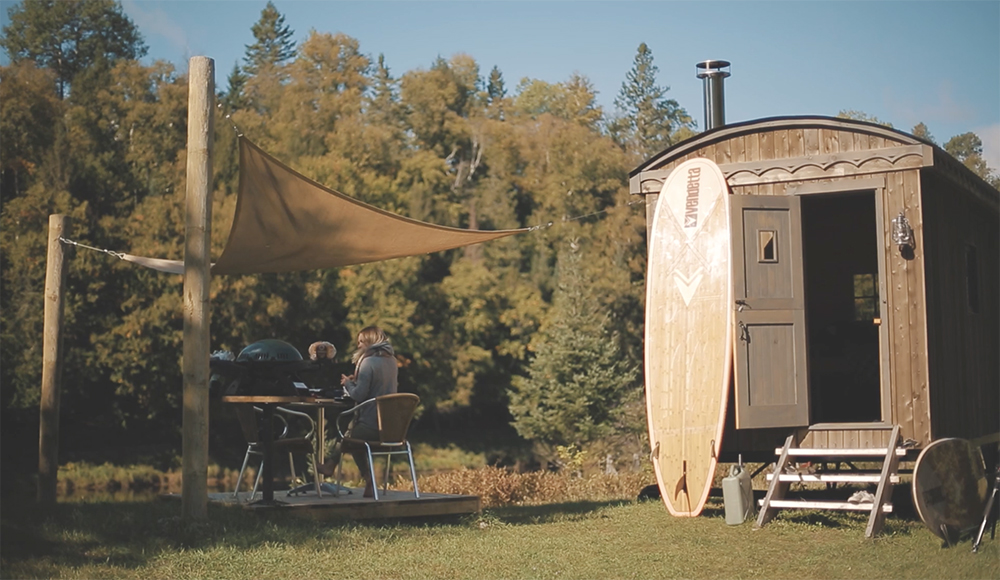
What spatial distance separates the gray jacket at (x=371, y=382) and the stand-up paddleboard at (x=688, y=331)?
2.21 m

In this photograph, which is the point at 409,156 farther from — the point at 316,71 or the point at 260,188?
the point at 260,188

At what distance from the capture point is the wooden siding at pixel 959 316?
899 cm

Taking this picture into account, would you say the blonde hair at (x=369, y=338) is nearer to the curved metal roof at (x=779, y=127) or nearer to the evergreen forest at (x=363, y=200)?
the curved metal roof at (x=779, y=127)

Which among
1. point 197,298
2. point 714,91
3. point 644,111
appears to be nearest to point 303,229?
point 197,298

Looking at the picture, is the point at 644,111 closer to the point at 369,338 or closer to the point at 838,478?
the point at 369,338

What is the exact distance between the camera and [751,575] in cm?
635

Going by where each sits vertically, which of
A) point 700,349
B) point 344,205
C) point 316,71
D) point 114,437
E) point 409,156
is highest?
point 316,71

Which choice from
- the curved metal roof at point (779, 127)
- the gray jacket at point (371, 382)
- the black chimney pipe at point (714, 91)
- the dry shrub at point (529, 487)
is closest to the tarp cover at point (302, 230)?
the gray jacket at point (371, 382)

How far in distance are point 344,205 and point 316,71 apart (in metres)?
30.5

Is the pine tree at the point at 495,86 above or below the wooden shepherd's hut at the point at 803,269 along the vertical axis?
above

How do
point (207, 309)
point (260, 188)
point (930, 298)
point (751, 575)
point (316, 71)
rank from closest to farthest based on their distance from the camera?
1. point (751, 575)
2. point (207, 309)
3. point (260, 188)
4. point (930, 298)
5. point (316, 71)

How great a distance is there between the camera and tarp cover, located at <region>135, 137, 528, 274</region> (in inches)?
325

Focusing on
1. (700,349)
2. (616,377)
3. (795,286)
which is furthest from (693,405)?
(616,377)

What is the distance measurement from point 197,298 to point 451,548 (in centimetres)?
236
